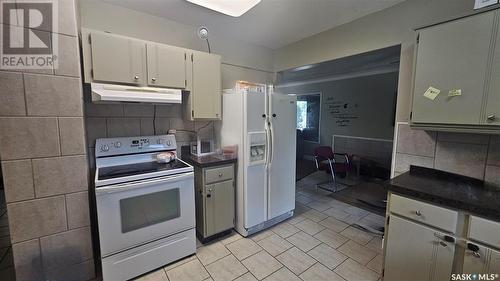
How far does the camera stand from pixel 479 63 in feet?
4.41

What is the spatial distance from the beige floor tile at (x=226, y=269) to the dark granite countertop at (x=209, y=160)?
0.92m

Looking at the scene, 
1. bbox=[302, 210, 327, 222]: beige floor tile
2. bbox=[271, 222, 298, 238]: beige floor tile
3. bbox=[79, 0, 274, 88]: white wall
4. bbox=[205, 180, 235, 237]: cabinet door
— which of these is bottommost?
bbox=[271, 222, 298, 238]: beige floor tile

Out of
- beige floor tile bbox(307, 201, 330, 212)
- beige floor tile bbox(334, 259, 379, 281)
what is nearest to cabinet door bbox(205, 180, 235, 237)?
beige floor tile bbox(334, 259, 379, 281)

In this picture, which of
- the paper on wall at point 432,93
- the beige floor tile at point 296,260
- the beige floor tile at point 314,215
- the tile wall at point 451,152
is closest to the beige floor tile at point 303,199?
the beige floor tile at point 314,215

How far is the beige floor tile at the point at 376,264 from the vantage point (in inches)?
72.1

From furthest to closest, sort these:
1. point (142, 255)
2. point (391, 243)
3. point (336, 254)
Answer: point (336, 254), point (142, 255), point (391, 243)

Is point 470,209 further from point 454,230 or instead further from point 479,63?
point 479,63

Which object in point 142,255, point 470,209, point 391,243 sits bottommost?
point 142,255

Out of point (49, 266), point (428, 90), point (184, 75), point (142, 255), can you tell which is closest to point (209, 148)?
point (184, 75)

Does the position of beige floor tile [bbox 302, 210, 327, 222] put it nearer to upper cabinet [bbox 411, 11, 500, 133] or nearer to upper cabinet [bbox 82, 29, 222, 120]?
upper cabinet [bbox 411, 11, 500, 133]

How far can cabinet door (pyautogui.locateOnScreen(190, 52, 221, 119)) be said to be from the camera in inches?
86.3

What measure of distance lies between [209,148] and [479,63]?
7.89ft

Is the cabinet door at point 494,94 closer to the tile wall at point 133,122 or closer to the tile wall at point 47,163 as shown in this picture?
the tile wall at point 133,122

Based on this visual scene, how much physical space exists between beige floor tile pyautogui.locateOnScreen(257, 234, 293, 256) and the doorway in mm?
1550
